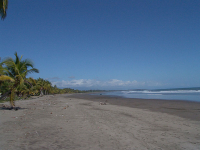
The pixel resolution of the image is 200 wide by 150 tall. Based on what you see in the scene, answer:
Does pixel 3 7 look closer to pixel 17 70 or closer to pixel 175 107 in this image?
pixel 17 70

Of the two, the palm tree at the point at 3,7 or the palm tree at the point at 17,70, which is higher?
the palm tree at the point at 3,7

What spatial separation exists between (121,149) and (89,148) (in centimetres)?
105

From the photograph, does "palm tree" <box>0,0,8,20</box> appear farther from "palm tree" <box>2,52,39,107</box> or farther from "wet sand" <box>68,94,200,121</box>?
"wet sand" <box>68,94,200,121</box>

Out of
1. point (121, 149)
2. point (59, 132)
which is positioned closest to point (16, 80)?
point (59, 132)

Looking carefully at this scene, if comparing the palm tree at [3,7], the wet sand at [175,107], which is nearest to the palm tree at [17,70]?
the palm tree at [3,7]

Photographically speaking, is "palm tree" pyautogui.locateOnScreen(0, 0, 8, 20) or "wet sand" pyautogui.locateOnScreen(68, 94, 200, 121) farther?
"wet sand" pyautogui.locateOnScreen(68, 94, 200, 121)

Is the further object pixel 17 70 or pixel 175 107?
pixel 175 107

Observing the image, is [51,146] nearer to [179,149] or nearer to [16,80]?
[179,149]

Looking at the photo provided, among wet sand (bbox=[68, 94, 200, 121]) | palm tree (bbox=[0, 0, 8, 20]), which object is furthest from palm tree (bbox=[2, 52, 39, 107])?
wet sand (bbox=[68, 94, 200, 121])

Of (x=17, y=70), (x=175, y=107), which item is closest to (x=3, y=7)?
(x=17, y=70)

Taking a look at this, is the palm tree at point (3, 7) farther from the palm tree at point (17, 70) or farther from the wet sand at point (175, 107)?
the wet sand at point (175, 107)

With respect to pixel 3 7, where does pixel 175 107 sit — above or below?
below

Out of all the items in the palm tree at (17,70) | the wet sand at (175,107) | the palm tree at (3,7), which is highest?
the palm tree at (3,7)

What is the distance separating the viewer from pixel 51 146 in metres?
5.00
